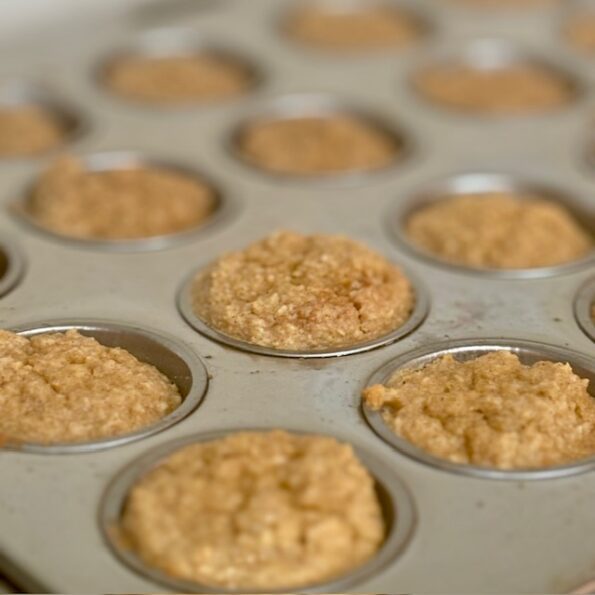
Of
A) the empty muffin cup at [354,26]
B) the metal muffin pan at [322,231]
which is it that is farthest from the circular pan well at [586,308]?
the empty muffin cup at [354,26]

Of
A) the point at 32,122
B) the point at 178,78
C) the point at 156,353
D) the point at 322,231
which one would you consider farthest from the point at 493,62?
the point at 156,353

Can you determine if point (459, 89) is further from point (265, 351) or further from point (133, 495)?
point (133, 495)

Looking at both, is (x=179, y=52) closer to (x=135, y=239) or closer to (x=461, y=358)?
(x=135, y=239)

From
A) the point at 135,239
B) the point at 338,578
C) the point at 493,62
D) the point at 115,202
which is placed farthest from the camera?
the point at 493,62

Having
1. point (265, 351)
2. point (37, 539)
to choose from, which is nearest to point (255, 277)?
point (265, 351)

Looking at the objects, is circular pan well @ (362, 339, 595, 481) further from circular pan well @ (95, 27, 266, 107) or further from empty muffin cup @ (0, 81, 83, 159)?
circular pan well @ (95, 27, 266, 107)

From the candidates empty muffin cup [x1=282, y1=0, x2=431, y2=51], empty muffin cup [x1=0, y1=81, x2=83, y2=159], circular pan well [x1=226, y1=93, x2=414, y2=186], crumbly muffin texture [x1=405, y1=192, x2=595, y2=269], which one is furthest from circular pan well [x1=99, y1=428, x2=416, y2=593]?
empty muffin cup [x1=282, y1=0, x2=431, y2=51]

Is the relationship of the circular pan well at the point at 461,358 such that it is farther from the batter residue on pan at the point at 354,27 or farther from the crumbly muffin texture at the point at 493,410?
the batter residue on pan at the point at 354,27
